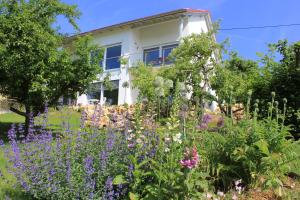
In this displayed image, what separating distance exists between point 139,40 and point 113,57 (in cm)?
199

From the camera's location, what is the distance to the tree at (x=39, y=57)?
441 inches

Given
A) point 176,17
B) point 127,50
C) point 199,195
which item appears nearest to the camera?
point 199,195

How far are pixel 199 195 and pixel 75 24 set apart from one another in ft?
32.5

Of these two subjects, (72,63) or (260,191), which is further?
(72,63)

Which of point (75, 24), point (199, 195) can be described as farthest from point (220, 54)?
point (199, 195)

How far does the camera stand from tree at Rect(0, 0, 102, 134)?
1120 centimetres

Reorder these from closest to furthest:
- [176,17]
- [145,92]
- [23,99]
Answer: [23,99] < [145,92] < [176,17]

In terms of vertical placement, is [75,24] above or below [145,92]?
above

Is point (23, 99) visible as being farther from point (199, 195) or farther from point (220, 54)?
point (199, 195)

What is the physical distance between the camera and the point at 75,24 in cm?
1295

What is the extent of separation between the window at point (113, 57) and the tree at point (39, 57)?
1213 centimetres

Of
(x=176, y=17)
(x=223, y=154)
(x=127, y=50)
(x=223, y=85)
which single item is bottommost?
(x=223, y=154)

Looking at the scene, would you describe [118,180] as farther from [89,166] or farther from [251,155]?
[251,155]

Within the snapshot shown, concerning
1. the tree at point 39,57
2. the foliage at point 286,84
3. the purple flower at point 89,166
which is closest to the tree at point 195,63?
the tree at point 39,57
